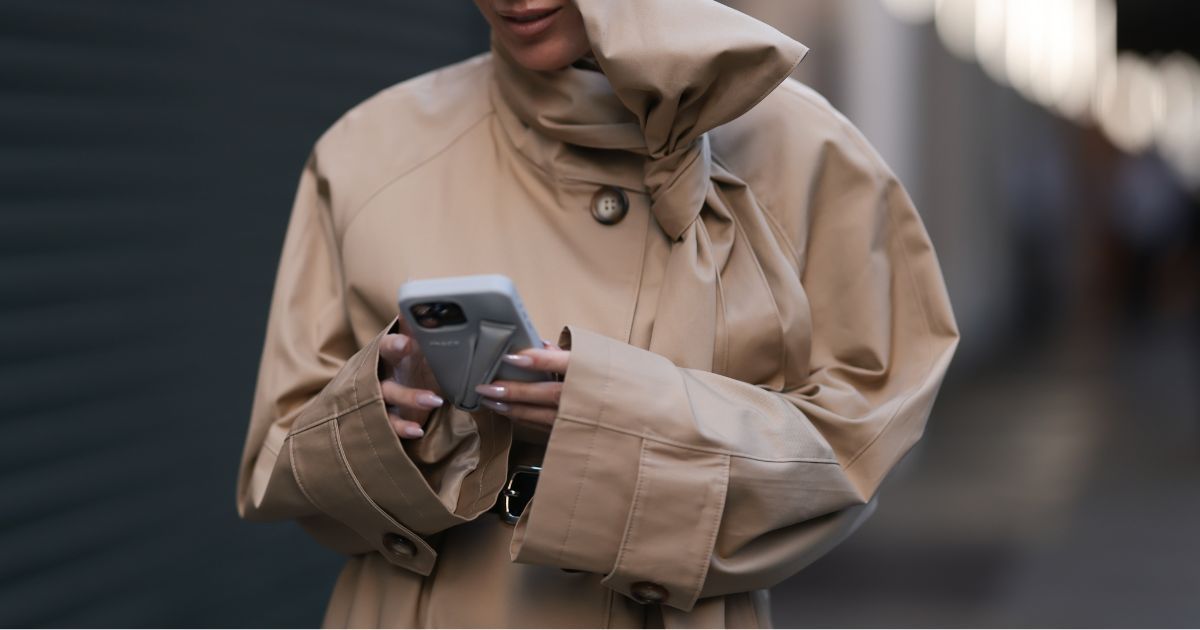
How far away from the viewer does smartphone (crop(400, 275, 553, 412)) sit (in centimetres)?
170

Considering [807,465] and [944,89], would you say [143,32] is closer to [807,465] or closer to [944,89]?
[807,465]

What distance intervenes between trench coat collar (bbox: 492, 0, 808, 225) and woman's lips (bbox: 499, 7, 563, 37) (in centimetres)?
8

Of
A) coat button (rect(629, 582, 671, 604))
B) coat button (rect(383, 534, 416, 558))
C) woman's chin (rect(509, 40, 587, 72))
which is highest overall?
woman's chin (rect(509, 40, 587, 72))

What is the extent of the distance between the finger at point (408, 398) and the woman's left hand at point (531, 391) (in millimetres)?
79

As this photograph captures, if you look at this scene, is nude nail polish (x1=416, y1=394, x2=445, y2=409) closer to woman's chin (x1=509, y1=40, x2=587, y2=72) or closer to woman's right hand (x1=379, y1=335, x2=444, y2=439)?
woman's right hand (x1=379, y1=335, x2=444, y2=439)

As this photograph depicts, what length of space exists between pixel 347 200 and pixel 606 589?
728mm

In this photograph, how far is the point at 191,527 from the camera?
12.4ft

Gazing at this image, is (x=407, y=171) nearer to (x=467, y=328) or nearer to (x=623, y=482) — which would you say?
(x=467, y=328)

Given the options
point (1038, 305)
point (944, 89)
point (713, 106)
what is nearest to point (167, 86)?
point (713, 106)

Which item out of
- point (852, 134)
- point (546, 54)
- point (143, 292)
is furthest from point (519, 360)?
point (143, 292)

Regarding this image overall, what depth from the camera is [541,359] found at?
181cm

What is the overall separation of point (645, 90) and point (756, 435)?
1.69 feet

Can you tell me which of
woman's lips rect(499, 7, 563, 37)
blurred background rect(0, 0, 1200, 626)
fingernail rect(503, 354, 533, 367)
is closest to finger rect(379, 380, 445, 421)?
fingernail rect(503, 354, 533, 367)

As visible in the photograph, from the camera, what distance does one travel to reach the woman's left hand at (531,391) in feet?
5.91
